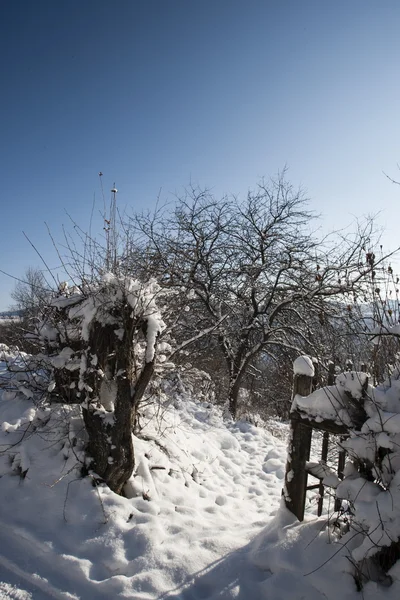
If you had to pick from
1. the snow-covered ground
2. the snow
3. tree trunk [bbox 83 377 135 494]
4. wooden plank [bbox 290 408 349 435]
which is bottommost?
the snow-covered ground

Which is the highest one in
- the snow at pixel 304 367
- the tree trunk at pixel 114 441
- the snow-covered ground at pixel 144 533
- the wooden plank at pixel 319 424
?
the snow at pixel 304 367

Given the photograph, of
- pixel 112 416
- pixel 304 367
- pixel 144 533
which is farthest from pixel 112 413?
pixel 304 367

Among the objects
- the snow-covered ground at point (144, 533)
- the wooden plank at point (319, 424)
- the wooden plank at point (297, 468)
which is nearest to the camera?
the snow-covered ground at point (144, 533)

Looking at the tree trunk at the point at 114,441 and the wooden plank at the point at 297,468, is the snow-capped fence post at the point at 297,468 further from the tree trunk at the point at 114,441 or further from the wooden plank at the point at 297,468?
the tree trunk at the point at 114,441

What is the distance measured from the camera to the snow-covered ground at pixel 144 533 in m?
2.45

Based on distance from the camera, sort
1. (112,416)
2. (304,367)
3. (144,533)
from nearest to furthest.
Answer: (144,533)
(304,367)
(112,416)

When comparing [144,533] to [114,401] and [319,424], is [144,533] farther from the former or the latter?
[319,424]

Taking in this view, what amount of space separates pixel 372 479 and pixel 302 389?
104cm

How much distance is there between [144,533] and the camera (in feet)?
9.83

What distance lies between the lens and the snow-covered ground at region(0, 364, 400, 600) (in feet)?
8.05

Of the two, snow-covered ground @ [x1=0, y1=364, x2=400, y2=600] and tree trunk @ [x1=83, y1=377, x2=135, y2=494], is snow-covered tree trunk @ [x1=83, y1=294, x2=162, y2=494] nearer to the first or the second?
tree trunk @ [x1=83, y1=377, x2=135, y2=494]

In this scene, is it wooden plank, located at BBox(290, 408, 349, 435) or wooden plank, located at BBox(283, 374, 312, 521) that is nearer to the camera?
wooden plank, located at BBox(290, 408, 349, 435)

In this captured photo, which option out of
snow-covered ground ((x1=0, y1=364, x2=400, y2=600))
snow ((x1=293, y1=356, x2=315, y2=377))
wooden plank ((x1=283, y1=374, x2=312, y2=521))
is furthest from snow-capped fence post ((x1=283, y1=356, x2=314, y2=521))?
snow ((x1=293, y1=356, x2=315, y2=377))

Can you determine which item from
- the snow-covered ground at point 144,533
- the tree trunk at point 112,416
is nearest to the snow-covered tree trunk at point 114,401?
the tree trunk at point 112,416
